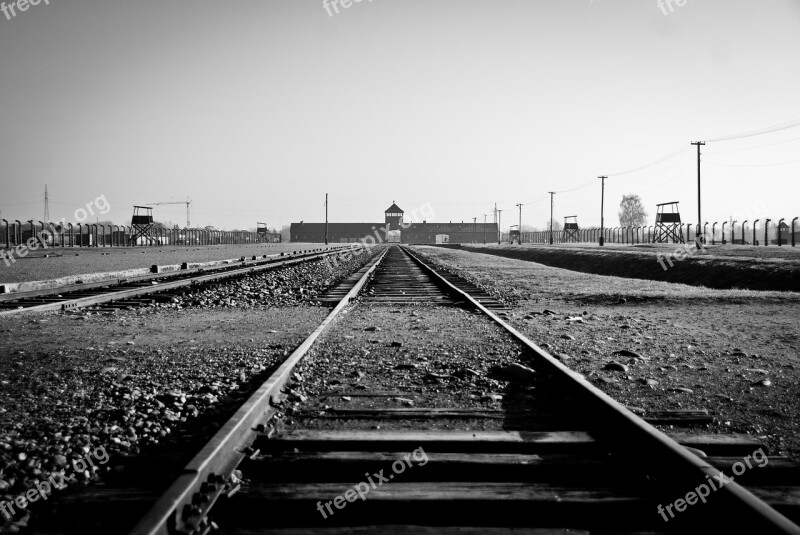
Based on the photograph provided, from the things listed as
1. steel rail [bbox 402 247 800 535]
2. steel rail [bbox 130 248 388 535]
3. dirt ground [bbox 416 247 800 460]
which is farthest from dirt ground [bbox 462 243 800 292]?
steel rail [bbox 130 248 388 535]

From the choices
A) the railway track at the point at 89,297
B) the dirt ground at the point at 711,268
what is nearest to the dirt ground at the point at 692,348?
the dirt ground at the point at 711,268

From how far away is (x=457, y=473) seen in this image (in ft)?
9.16

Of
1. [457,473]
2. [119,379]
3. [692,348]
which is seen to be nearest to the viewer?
[457,473]

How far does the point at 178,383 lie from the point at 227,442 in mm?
2119

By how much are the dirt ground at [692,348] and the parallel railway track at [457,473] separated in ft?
2.49

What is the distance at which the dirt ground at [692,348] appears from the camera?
4.16 meters


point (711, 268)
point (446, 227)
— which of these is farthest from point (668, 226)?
point (446, 227)

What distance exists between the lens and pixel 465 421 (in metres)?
3.70

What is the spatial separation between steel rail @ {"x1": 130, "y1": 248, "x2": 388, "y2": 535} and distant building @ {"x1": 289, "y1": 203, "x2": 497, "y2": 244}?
418ft

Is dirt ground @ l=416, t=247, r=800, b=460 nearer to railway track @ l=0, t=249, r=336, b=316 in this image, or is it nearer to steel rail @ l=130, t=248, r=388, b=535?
steel rail @ l=130, t=248, r=388, b=535

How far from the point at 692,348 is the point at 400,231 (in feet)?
428

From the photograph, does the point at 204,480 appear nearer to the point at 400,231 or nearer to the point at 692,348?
the point at 692,348

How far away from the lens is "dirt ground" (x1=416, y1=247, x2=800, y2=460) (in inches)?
164

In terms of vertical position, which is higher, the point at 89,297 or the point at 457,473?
the point at 89,297
